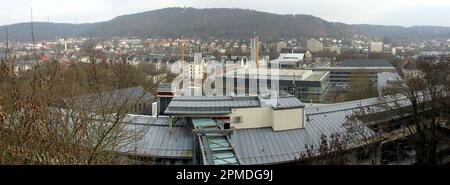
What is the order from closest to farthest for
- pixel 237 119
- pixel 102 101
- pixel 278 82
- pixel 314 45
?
pixel 102 101 < pixel 237 119 < pixel 278 82 < pixel 314 45

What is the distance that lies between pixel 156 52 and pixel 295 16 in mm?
27295

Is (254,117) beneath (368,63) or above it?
beneath

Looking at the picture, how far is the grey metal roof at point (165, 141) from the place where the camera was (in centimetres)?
615

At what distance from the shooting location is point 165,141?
653cm

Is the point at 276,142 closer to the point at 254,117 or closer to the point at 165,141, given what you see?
the point at 254,117

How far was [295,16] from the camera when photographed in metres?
47.6

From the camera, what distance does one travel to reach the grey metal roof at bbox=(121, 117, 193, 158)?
615 cm

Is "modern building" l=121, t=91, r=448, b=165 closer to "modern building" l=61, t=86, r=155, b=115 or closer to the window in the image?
the window

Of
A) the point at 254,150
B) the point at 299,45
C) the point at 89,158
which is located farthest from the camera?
the point at 299,45

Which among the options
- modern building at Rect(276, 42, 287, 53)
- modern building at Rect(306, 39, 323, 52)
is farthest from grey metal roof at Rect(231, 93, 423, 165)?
modern building at Rect(306, 39, 323, 52)

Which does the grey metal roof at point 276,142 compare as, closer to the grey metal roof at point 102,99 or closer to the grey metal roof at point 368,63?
the grey metal roof at point 102,99

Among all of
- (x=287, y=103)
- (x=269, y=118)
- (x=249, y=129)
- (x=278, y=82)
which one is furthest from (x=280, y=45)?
(x=249, y=129)

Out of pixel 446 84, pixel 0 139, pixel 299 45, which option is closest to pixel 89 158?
pixel 0 139
